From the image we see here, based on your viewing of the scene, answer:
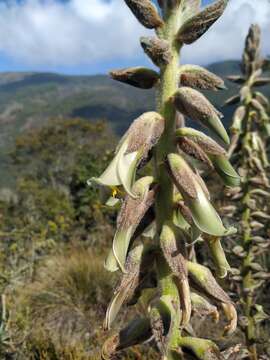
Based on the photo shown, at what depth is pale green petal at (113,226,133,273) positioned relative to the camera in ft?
5.95

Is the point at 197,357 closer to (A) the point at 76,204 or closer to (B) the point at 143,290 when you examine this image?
(B) the point at 143,290

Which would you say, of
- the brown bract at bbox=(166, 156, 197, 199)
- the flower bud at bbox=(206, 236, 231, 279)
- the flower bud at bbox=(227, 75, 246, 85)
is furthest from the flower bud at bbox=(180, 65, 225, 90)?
the flower bud at bbox=(227, 75, 246, 85)

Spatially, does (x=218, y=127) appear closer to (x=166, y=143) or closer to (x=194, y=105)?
(x=194, y=105)

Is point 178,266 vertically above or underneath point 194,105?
underneath

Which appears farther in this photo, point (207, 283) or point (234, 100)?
point (234, 100)

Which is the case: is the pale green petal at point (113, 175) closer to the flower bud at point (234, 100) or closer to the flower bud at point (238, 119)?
the flower bud at point (238, 119)

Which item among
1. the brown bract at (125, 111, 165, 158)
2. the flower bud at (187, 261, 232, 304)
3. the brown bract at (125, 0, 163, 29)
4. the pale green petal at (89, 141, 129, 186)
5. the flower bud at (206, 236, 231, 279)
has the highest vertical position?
the brown bract at (125, 0, 163, 29)

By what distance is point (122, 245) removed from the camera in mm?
1851

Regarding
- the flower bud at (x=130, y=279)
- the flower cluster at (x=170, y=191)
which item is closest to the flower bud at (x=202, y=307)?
the flower cluster at (x=170, y=191)

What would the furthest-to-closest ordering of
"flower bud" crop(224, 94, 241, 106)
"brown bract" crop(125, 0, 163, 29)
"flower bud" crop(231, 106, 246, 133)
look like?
"flower bud" crop(224, 94, 241, 106), "flower bud" crop(231, 106, 246, 133), "brown bract" crop(125, 0, 163, 29)

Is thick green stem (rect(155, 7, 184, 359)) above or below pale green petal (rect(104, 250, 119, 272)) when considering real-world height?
above

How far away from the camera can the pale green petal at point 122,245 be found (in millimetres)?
1812

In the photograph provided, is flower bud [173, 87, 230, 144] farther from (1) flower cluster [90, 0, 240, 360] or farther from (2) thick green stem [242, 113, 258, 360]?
(2) thick green stem [242, 113, 258, 360]

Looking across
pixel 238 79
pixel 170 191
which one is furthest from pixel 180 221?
pixel 238 79
